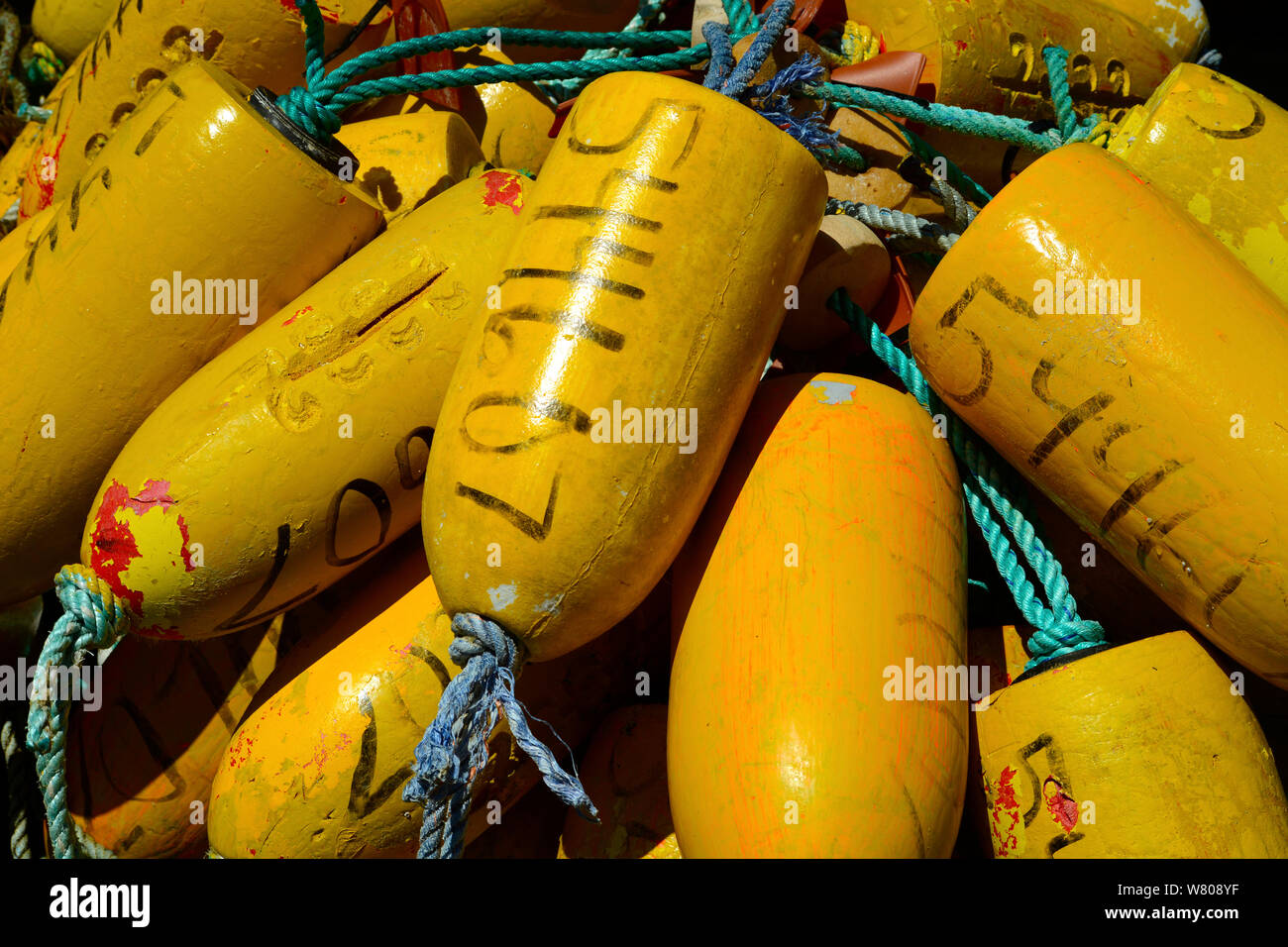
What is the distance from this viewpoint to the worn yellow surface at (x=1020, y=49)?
60.2 inches

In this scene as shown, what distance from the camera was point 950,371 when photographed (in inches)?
49.1

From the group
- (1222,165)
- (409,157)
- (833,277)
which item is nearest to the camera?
(1222,165)

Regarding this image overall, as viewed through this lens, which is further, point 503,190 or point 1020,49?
point 1020,49

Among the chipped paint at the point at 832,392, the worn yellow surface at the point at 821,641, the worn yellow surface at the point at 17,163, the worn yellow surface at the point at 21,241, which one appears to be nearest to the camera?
the worn yellow surface at the point at 821,641

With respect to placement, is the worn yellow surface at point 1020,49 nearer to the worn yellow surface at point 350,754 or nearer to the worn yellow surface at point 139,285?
the worn yellow surface at point 139,285

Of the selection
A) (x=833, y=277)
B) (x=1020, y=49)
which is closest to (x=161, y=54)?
(x=833, y=277)

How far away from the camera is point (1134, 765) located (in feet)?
3.66

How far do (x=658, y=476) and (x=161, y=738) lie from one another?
797 millimetres

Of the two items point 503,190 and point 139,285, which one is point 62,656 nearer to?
point 139,285

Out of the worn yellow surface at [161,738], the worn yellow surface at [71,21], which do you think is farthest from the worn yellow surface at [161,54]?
the worn yellow surface at [161,738]

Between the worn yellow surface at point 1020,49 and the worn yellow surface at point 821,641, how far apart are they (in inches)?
22.8

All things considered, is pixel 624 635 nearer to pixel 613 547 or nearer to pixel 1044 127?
pixel 613 547

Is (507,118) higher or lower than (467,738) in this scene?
higher

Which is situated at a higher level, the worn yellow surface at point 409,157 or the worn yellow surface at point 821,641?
the worn yellow surface at point 409,157
